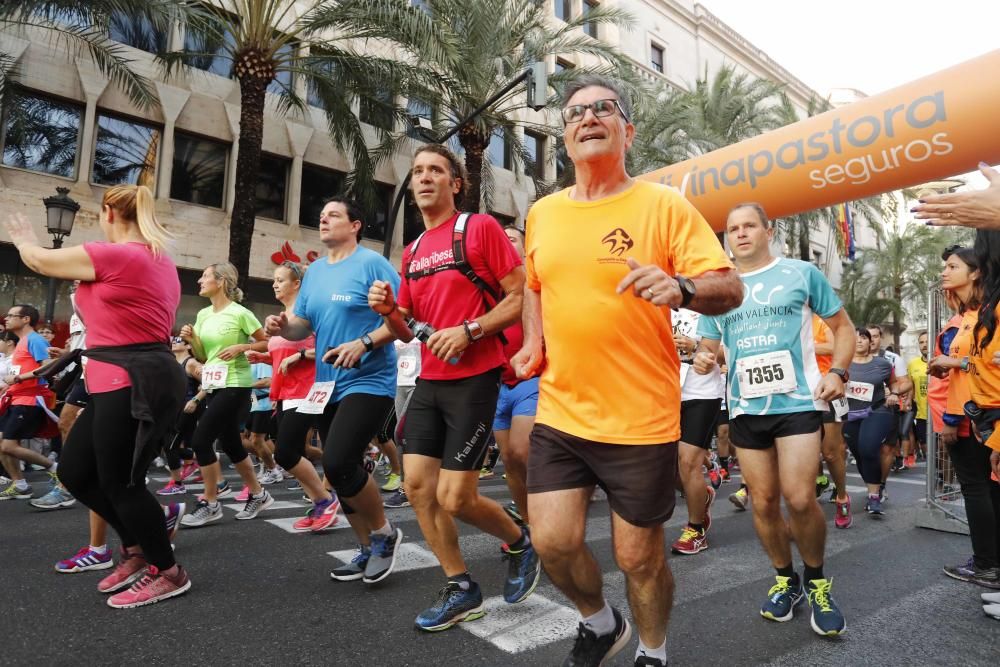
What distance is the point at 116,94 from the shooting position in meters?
15.8

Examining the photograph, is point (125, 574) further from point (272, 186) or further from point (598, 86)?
point (272, 186)

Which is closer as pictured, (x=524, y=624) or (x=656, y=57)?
(x=524, y=624)

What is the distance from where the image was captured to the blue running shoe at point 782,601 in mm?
3127

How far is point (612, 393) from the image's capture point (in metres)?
2.21

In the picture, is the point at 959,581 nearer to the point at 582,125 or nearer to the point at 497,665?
the point at 497,665

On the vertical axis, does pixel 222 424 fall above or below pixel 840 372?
below

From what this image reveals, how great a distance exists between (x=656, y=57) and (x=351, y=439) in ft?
112

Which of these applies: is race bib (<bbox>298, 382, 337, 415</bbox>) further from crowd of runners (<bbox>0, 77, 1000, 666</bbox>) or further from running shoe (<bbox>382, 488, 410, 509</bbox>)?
running shoe (<bbox>382, 488, 410, 509</bbox>)

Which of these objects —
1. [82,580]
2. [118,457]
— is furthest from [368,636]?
[82,580]

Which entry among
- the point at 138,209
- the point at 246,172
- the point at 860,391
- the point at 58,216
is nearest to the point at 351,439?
the point at 138,209

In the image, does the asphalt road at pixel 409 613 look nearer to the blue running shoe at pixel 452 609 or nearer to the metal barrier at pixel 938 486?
the blue running shoe at pixel 452 609

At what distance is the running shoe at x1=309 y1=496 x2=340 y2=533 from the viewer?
4812 mm

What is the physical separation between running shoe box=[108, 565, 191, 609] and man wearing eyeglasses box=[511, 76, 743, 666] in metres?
2.11

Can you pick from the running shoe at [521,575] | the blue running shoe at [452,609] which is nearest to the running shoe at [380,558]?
the blue running shoe at [452,609]
